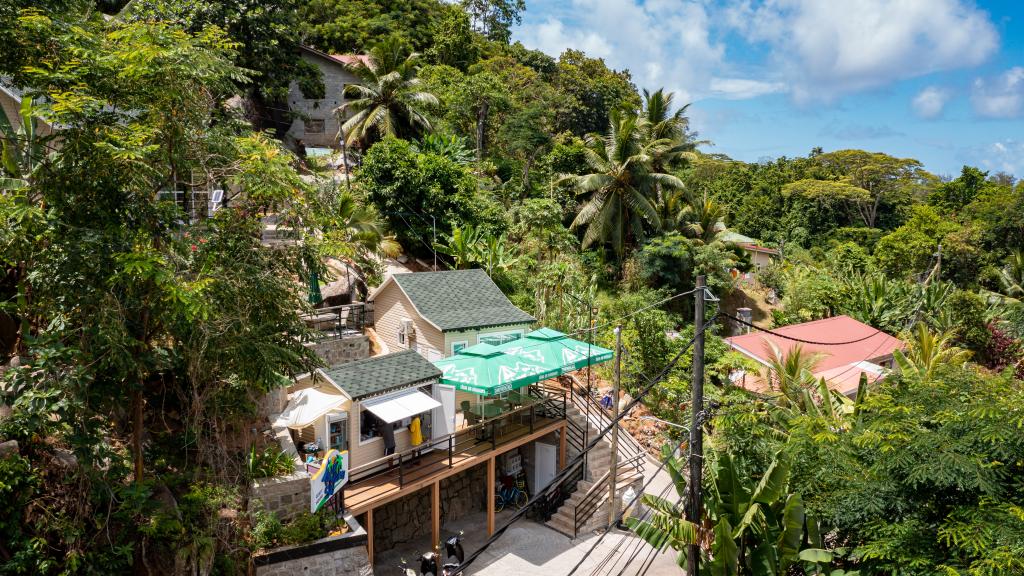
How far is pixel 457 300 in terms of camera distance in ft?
69.9

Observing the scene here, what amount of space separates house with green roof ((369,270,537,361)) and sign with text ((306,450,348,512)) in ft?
24.0

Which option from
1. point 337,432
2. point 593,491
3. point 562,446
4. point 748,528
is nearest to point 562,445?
point 562,446

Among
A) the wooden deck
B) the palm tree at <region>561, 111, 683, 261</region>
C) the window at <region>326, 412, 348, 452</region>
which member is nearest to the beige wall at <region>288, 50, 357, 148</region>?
the palm tree at <region>561, 111, 683, 261</region>

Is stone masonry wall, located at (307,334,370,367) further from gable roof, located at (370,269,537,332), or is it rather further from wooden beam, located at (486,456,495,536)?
wooden beam, located at (486,456,495,536)

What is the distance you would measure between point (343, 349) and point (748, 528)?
1328 centimetres

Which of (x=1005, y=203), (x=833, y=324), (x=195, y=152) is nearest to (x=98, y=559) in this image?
(x=195, y=152)

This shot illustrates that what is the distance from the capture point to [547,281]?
27.4m

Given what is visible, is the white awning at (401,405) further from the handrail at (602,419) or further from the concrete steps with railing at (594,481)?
the handrail at (602,419)

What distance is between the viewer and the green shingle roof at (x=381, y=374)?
48.9ft

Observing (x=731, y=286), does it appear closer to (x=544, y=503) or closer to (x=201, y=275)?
(x=544, y=503)

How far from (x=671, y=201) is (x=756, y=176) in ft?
62.5

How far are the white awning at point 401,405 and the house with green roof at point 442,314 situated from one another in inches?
156

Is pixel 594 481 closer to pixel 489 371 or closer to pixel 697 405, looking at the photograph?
pixel 489 371

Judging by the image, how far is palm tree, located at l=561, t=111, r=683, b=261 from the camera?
32.9 meters
